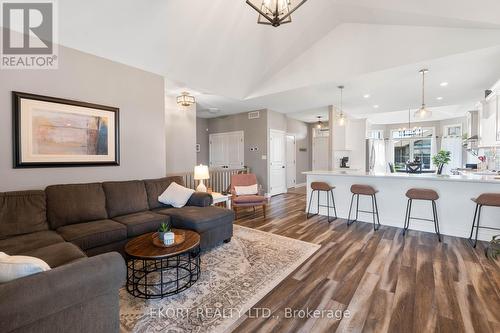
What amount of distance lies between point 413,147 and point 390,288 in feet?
32.2

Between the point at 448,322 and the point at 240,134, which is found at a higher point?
the point at 240,134

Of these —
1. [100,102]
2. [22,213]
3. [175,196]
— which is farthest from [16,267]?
[100,102]

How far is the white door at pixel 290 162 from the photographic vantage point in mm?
7930

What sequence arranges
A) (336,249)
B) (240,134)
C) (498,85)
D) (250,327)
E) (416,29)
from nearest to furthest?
1. (250,327)
2. (336,249)
3. (416,29)
4. (498,85)
5. (240,134)

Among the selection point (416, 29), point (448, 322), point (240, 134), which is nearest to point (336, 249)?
point (448, 322)

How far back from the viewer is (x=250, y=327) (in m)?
1.70

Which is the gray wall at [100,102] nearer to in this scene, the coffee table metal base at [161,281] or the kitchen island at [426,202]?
the coffee table metal base at [161,281]

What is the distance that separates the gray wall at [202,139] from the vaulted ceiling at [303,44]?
8.39 ft

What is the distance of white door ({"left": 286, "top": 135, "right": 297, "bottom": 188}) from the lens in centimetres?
793

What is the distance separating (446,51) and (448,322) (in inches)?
135

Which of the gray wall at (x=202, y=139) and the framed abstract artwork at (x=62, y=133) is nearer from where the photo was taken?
the framed abstract artwork at (x=62, y=133)

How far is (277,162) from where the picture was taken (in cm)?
722

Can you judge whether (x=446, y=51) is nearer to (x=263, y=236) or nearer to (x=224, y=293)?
(x=263, y=236)

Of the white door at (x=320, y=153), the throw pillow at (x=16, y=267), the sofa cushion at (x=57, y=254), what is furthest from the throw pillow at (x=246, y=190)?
the white door at (x=320, y=153)
